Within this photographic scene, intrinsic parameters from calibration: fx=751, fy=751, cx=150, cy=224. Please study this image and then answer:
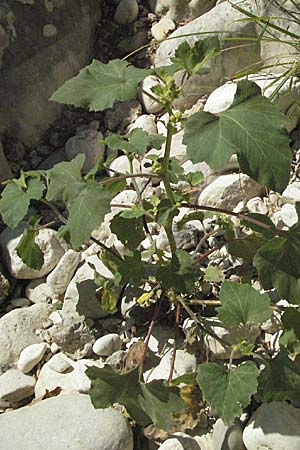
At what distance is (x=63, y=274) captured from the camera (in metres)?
2.18

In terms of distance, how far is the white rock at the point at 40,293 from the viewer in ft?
7.16

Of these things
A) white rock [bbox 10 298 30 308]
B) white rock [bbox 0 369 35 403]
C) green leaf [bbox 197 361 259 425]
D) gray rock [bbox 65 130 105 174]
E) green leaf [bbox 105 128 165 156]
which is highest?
green leaf [bbox 105 128 165 156]

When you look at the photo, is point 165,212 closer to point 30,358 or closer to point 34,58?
point 30,358

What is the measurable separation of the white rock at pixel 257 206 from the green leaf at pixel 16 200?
0.68 meters

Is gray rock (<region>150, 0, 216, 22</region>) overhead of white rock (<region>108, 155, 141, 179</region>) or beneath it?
overhead

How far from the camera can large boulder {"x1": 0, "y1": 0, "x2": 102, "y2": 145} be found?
2631 mm

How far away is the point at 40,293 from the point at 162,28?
3.86ft

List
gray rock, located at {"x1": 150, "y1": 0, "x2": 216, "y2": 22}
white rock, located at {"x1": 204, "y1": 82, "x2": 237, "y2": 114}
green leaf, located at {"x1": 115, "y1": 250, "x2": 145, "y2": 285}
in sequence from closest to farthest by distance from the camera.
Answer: green leaf, located at {"x1": 115, "y1": 250, "x2": 145, "y2": 285}, white rock, located at {"x1": 204, "y1": 82, "x2": 237, "y2": 114}, gray rock, located at {"x1": 150, "y1": 0, "x2": 216, "y2": 22}

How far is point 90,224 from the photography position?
146cm

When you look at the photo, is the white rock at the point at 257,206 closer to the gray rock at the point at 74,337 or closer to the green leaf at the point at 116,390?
the gray rock at the point at 74,337

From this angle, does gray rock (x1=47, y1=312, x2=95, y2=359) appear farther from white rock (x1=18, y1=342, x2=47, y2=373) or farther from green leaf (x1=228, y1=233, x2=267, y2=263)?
green leaf (x1=228, y1=233, x2=267, y2=263)

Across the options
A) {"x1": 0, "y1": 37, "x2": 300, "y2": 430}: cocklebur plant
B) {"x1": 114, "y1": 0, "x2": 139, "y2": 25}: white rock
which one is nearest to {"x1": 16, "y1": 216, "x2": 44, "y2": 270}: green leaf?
{"x1": 0, "y1": 37, "x2": 300, "y2": 430}: cocklebur plant

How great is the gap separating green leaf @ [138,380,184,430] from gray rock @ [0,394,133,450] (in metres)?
0.17

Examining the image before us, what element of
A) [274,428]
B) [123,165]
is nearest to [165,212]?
[274,428]
